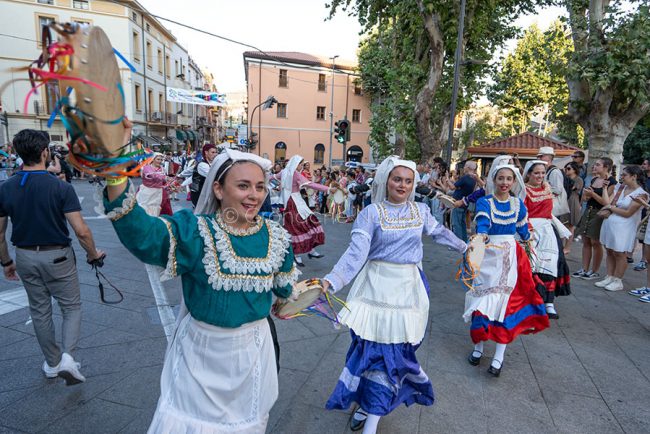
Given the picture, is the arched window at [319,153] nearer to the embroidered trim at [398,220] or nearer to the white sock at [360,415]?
the embroidered trim at [398,220]

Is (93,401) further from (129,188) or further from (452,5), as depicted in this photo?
(452,5)

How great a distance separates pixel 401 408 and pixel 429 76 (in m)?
12.8

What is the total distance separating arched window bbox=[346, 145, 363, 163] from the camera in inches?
1499

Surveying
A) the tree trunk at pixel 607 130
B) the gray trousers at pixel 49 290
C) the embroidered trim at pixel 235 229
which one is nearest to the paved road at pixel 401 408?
the gray trousers at pixel 49 290

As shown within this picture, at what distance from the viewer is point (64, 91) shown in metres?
1.24

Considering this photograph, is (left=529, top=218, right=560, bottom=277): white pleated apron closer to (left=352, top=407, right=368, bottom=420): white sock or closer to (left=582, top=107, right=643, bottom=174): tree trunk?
(left=352, top=407, right=368, bottom=420): white sock

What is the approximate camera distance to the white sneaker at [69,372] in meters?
3.06

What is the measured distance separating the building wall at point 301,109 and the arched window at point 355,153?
1.13 ft

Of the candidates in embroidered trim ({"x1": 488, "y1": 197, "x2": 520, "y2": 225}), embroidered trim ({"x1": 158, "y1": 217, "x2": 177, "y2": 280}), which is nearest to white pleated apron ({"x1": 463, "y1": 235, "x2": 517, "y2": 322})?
embroidered trim ({"x1": 488, "y1": 197, "x2": 520, "y2": 225})

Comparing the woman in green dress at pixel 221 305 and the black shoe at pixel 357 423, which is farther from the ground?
the woman in green dress at pixel 221 305

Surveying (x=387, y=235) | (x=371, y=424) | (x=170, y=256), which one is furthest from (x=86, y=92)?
(x=371, y=424)

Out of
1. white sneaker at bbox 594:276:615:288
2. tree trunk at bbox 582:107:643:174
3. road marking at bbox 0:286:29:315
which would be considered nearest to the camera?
road marking at bbox 0:286:29:315

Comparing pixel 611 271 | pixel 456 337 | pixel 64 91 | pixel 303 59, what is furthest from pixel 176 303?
pixel 303 59

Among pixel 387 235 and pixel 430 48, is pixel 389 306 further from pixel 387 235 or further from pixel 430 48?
pixel 430 48
